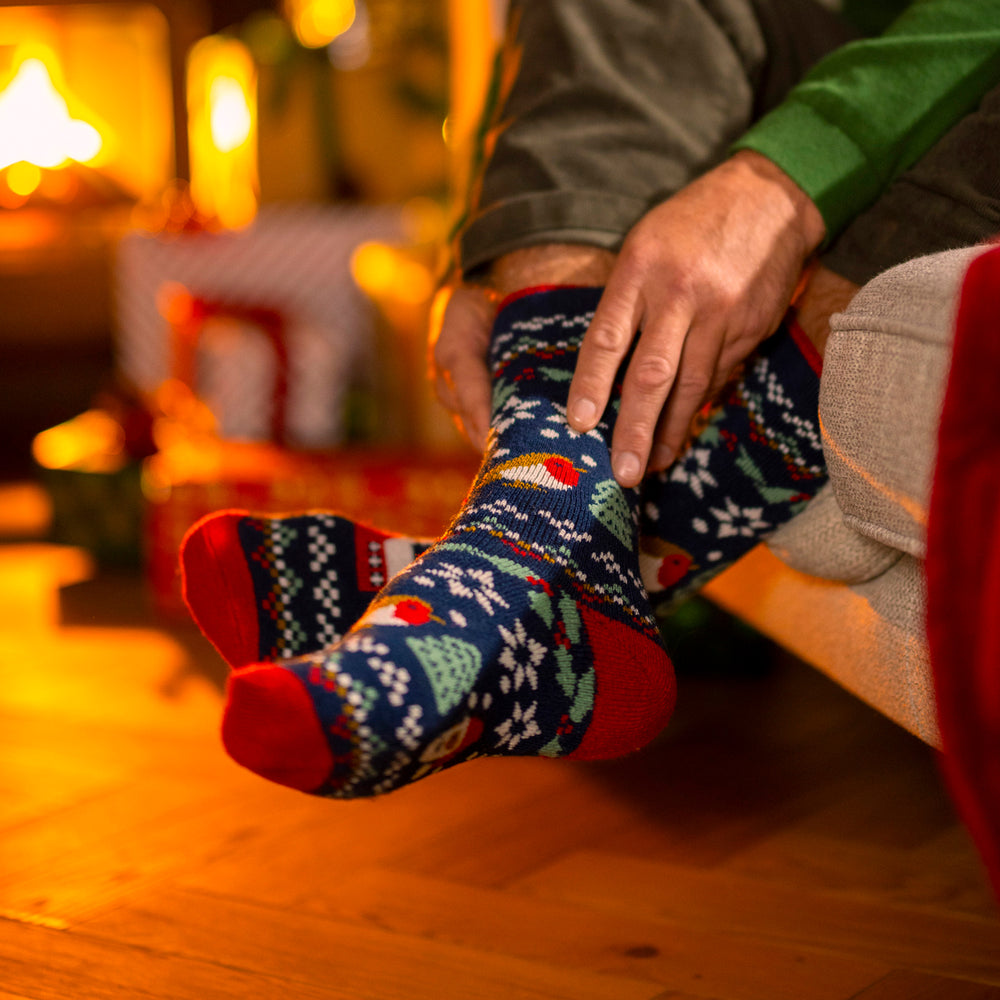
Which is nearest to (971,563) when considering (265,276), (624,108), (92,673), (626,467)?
(626,467)

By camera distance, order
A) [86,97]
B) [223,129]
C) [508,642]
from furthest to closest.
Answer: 1. [86,97]
2. [223,129]
3. [508,642]

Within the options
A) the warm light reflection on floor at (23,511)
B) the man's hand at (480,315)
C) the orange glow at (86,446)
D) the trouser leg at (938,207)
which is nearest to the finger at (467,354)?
the man's hand at (480,315)

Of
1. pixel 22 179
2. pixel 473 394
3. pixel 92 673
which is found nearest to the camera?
pixel 473 394

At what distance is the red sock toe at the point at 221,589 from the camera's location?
0.55m

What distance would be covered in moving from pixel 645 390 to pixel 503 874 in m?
0.32

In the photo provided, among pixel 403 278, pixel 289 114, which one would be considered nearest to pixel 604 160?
pixel 403 278

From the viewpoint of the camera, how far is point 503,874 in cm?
68

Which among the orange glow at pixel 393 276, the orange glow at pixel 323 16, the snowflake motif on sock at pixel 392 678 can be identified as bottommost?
the orange glow at pixel 393 276

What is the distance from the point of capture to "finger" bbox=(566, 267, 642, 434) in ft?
1.80

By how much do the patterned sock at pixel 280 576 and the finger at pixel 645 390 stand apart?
0.13m

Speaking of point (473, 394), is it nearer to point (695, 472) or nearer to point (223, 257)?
point (695, 472)

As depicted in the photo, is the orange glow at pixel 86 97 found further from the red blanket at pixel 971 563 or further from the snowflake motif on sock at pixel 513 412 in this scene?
the red blanket at pixel 971 563

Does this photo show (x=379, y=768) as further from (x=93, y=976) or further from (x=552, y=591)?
(x=93, y=976)

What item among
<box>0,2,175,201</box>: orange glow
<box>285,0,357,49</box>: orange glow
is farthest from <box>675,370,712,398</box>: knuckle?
<box>0,2,175,201</box>: orange glow
